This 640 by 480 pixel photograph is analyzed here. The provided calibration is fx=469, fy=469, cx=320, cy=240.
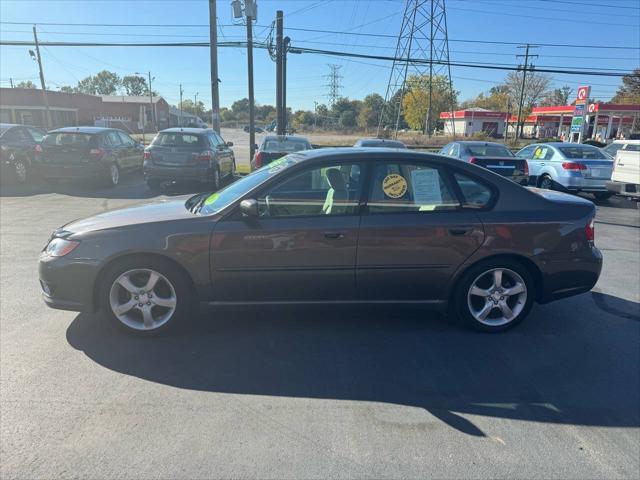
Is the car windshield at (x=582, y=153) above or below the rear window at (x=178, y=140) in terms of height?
below

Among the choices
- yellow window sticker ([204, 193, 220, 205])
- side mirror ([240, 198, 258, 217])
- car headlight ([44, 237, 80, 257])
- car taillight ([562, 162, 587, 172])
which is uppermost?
side mirror ([240, 198, 258, 217])

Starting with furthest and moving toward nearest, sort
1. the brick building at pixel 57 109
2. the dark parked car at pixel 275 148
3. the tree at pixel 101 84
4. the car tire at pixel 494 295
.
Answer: the tree at pixel 101 84
the brick building at pixel 57 109
the dark parked car at pixel 275 148
the car tire at pixel 494 295

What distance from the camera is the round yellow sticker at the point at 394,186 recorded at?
13.1ft

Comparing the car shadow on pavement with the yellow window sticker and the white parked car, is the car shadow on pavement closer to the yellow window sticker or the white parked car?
the yellow window sticker

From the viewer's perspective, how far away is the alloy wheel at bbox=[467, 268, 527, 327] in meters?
4.12

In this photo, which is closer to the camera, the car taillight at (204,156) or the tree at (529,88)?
the car taillight at (204,156)

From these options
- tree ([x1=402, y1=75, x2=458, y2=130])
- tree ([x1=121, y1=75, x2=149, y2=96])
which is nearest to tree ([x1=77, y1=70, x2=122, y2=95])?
tree ([x1=121, y1=75, x2=149, y2=96])

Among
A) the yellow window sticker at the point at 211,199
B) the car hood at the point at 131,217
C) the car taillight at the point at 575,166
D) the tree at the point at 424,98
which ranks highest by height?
the tree at the point at 424,98

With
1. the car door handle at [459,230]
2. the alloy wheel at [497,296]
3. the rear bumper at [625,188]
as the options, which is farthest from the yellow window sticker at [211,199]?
the rear bumper at [625,188]

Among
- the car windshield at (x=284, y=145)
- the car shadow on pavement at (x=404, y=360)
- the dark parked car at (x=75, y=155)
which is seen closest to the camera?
the car shadow on pavement at (x=404, y=360)

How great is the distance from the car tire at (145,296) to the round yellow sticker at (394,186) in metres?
1.83

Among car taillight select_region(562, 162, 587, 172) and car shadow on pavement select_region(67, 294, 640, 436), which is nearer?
car shadow on pavement select_region(67, 294, 640, 436)

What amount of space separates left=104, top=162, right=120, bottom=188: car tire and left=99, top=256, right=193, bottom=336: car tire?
30.5 ft

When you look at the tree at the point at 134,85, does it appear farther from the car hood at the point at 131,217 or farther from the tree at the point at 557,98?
the car hood at the point at 131,217
